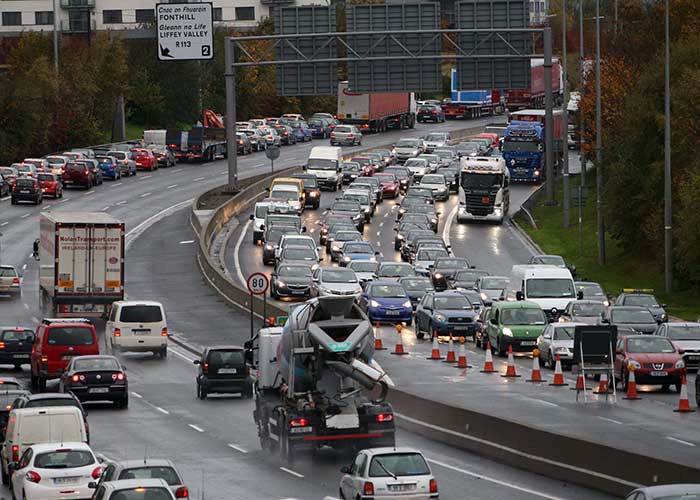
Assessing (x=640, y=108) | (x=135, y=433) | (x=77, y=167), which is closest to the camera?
(x=135, y=433)

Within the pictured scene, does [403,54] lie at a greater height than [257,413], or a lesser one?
greater

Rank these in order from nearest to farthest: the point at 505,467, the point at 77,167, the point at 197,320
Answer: the point at 505,467 → the point at 197,320 → the point at 77,167

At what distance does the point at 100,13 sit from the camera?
533ft

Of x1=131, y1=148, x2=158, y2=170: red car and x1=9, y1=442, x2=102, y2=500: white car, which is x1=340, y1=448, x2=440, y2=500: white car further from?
x1=131, y1=148, x2=158, y2=170: red car

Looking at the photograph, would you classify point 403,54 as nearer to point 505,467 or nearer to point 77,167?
point 77,167

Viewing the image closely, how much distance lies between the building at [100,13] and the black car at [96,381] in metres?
125

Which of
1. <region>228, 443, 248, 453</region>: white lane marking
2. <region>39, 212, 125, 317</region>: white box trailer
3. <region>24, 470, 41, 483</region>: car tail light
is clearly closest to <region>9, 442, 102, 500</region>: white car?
<region>24, 470, 41, 483</region>: car tail light

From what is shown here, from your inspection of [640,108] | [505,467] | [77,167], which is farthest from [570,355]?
[77,167]

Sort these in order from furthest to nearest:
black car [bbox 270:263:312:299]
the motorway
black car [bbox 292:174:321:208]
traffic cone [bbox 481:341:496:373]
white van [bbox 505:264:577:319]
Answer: black car [bbox 292:174:321:208], black car [bbox 270:263:312:299], white van [bbox 505:264:577:319], traffic cone [bbox 481:341:496:373], the motorway

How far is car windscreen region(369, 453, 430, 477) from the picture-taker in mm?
22562

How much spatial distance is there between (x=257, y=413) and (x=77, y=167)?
221 feet

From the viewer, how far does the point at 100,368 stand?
37.1m

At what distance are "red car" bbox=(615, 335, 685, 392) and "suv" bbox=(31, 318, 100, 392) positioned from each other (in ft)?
43.3

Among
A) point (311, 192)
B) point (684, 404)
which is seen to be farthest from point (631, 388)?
point (311, 192)
